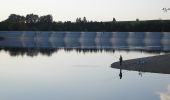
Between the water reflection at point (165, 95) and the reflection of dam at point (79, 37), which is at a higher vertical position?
the water reflection at point (165, 95)

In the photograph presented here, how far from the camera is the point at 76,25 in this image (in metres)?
141

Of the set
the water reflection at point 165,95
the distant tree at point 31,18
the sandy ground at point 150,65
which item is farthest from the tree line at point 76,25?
the water reflection at point 165,95

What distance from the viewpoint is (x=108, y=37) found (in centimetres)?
12750

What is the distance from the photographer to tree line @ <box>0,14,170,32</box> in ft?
413

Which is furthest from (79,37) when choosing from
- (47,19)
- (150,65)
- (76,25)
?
(150,65)

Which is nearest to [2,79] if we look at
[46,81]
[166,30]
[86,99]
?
[46,81]

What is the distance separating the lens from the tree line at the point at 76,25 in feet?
413

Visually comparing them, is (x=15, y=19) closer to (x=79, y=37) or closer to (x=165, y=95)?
(x=79, y=37)

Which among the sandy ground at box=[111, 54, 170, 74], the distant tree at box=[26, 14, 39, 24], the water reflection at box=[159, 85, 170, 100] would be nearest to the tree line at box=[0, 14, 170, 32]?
the distant tree at box=[26, 14, 39, 24]

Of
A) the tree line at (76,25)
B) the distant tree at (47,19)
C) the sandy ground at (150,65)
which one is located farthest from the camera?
the distant tree at (47,19)

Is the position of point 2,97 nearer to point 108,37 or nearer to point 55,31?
point 108,37

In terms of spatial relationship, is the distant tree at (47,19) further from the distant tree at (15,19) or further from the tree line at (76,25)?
the distant tree at (15,19)

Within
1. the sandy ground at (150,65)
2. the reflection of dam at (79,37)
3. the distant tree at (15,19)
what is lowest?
the reflection of dam at (79,37)

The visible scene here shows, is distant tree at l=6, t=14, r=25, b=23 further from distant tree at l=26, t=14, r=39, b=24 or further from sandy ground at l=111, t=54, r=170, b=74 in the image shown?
sandy ground at l=111, t=54, r=170, b=74
